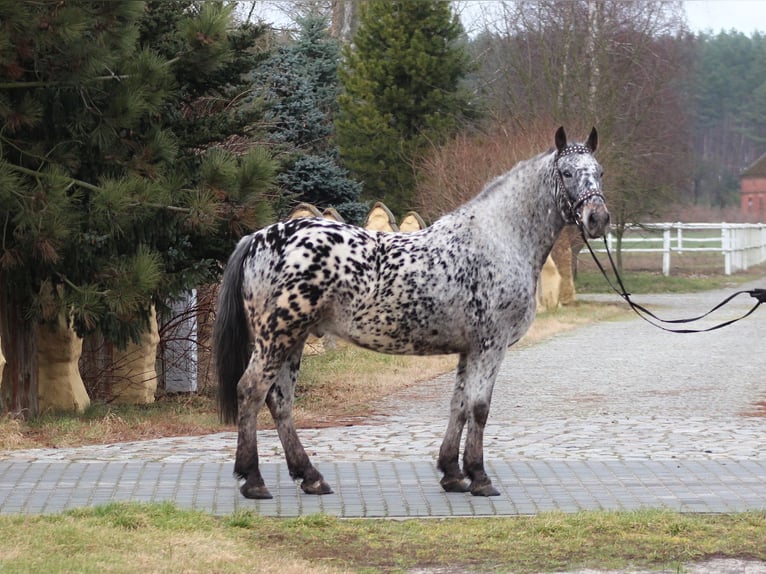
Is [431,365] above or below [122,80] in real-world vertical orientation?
below

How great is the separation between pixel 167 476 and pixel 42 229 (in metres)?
2.78

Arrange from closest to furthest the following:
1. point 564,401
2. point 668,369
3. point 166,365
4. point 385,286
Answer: point 385,286 → point 564,401 → point 166,365 → point 668,369

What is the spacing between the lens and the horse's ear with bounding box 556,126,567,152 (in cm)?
793

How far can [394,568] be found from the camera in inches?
239

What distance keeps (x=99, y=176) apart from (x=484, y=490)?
16.8ft

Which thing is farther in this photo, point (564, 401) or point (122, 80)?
point (564, 401)

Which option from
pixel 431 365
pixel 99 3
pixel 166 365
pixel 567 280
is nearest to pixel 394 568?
pixel 99 3

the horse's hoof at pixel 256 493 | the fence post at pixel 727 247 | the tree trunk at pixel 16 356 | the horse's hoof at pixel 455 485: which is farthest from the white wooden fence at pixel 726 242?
the horse's hoof at pixel 256 493

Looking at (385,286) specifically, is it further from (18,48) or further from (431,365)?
(431,365)

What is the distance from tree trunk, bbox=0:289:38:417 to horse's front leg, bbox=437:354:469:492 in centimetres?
498

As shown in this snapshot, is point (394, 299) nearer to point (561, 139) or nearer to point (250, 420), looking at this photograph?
point (250, 420)

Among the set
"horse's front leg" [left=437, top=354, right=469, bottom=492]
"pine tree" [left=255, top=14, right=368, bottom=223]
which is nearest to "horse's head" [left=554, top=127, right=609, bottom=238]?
"horse's front leg" [left=437, top=354, right=469, bottom=492]

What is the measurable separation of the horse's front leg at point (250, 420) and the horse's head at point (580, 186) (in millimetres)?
2224

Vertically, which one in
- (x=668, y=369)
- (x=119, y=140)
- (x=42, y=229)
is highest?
(x=119, y=140)
